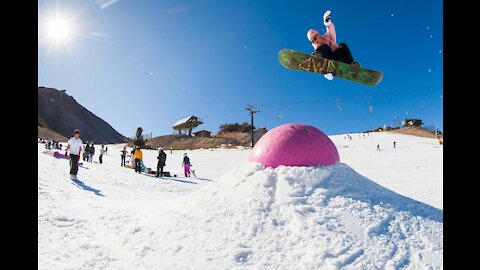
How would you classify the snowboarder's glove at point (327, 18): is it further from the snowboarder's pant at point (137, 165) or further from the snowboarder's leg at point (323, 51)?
the snowboarder's pant at point (137, 165)

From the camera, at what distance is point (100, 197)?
23.0 feet

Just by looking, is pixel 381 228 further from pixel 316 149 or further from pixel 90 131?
pixel 90 131

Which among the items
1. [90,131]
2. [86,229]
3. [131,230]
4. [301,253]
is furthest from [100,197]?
[90,131]

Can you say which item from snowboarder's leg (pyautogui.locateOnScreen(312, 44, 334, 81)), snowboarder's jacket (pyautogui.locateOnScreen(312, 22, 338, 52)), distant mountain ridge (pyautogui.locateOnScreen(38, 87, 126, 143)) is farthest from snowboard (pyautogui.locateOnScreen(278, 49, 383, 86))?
distant mountain ridge (pyautogui.locateOnScreen(38, 87, 126, 143))

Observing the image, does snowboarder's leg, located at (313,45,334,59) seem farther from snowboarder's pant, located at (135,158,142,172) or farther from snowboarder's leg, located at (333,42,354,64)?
snowboarder's pant, located at (135,158,142,172)

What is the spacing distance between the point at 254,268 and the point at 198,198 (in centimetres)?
205

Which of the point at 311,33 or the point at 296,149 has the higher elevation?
the point at 311,33

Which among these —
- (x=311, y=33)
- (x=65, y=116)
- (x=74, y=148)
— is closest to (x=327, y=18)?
(x=311, y=33)

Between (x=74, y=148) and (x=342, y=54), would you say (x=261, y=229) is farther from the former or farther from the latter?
(x=74, y=148)

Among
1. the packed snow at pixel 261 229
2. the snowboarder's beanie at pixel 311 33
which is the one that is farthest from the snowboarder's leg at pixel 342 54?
the packed snow at pixel 261 229

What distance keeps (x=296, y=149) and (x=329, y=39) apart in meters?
4.39

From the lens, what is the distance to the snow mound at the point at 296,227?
3.50 m

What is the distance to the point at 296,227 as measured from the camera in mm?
3926

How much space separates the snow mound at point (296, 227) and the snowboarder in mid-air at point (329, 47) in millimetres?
4298
